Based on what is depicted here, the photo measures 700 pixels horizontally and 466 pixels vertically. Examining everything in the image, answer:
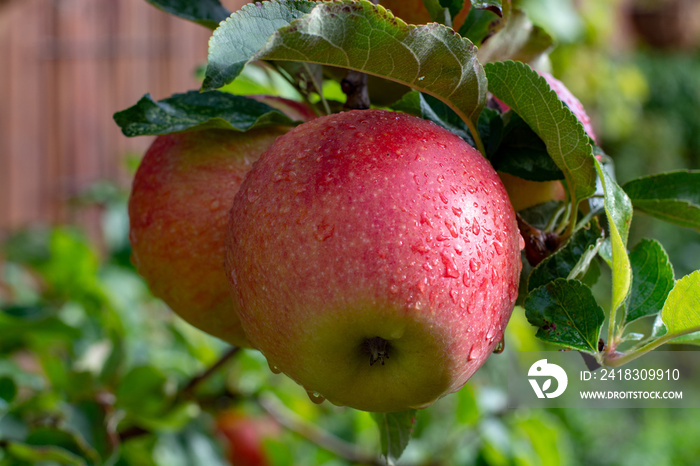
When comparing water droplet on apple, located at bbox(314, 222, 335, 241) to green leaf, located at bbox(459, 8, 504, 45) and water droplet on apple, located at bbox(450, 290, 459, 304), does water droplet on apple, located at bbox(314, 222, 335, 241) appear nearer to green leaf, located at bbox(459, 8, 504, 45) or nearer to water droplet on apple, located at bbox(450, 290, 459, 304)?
water droplet on apple, located at bbox(450, 290, 459, 304)

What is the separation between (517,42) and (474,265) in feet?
0.83

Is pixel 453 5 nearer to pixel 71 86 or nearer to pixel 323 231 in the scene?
pixel 323 231

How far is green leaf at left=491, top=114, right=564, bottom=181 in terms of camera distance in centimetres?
42

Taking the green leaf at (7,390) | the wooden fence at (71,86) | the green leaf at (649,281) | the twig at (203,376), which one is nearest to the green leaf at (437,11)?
the green leaf at (649,281)

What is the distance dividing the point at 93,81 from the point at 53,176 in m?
0.38

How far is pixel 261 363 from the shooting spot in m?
1.01

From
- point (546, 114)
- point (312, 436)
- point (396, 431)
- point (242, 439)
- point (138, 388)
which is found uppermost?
point (546, 114)

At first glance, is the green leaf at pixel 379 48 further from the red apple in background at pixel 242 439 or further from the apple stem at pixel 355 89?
the red apple in background at pixel 242 439

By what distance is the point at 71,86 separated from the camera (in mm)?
2244

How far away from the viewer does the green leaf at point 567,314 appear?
1.27ft

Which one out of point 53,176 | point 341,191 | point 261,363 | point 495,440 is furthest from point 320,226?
point 53,176

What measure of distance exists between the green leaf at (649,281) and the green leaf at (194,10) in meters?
0.37

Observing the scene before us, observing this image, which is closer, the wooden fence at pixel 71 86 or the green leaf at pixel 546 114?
the green leaf at pixel 546 114

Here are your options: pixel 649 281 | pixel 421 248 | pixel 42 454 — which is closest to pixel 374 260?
pixel 421 248
